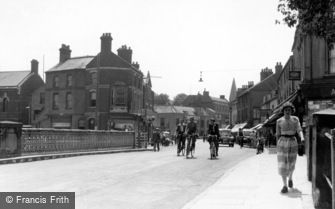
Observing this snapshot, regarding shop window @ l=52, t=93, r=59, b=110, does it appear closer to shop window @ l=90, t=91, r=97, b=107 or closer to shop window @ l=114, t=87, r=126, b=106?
shop window @ l=90, t=91, r=97, b=107

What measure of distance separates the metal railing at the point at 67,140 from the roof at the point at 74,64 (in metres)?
24.4

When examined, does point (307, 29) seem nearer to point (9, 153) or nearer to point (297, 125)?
point (297, 125)

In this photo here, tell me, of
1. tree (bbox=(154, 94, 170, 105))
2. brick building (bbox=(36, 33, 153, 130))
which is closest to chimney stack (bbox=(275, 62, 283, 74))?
brick building (bbox=(36, 33, 153, 130))

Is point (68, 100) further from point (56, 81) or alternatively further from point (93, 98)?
point (93, 98)

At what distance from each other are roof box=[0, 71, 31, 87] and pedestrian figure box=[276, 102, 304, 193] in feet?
A: 189

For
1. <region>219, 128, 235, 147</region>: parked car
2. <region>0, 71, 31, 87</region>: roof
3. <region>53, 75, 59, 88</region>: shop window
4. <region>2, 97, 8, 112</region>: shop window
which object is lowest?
<region>219, 128, 235, 147</region>: parked car

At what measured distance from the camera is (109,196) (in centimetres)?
852

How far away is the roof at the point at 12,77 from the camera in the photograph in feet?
206

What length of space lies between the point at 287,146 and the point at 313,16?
4403 millimetres

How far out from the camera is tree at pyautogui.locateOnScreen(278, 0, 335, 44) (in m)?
10.9

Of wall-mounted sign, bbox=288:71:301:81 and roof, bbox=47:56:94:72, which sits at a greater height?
roof, bbox=47:56:94:72

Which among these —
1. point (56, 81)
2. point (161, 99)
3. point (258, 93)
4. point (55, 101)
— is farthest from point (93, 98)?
point (161, 99)

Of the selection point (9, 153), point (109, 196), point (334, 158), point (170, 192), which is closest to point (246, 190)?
point (170, 192)

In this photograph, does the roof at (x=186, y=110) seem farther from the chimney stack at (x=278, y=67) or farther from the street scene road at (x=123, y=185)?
the street scene road at (x=123, y=185)
